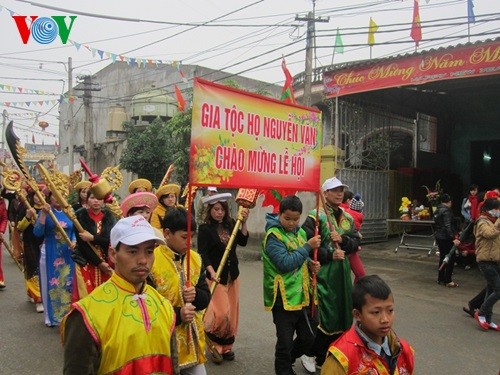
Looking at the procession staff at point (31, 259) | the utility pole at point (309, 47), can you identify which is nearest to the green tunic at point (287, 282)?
the procession staff at point (31, 259)

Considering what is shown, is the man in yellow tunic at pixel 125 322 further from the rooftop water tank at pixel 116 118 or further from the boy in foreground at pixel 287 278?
the rooftop water tank at pixel 116 118

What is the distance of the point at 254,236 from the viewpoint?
13.5m

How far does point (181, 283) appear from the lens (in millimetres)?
2799

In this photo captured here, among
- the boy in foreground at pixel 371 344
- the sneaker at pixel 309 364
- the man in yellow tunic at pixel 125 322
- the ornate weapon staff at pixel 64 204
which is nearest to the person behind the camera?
the man in yellow tunic at pixel 125 322

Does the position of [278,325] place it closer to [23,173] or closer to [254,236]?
[23,173]

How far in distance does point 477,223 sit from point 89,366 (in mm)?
5551

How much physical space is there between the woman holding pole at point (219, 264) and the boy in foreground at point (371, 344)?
2359 millimetres

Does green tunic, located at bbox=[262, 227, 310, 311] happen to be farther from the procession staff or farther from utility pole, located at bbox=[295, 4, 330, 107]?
utility pole, located at bbox=[295, 4, 330, 107]

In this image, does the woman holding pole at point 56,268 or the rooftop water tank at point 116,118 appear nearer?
the woman holding pole at point 56,268

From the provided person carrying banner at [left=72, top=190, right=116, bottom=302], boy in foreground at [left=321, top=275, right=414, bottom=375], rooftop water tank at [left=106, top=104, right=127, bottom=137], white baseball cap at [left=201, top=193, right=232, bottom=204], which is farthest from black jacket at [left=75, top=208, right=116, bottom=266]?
rooftop water tank at [left=106, top=104, right=127, bottom=137]

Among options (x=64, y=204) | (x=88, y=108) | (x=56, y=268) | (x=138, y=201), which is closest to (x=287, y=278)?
(x=138, y=201)

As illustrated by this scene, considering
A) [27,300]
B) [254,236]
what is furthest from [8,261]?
[254,236]

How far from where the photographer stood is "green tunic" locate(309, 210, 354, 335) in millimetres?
4027

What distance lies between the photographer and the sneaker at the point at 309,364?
4.25 meters
